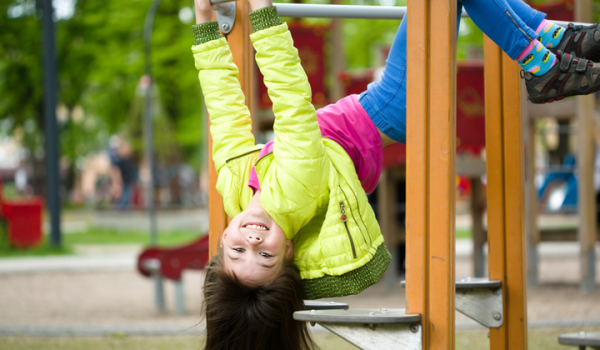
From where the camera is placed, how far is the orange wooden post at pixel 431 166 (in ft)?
5.98

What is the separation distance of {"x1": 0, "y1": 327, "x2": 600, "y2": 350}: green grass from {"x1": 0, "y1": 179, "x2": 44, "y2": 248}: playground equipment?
18.8 feet

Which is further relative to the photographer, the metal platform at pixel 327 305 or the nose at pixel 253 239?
the metal platform at pixel 327 305

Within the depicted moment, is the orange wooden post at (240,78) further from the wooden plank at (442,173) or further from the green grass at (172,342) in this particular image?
the green grass at (172,342)

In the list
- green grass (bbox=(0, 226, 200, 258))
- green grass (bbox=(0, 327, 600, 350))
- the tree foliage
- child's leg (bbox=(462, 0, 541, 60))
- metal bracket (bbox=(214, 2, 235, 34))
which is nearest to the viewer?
child's leg (bbox=(462, 0, 541, 60))

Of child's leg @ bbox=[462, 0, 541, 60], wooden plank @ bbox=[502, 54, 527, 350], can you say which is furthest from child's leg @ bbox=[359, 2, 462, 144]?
wooden plank @ bbox=[502, 54, 527, 350]

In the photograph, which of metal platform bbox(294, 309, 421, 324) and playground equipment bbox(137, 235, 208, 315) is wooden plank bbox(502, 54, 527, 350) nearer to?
metal platform bbox(294, 309, 421, 324)

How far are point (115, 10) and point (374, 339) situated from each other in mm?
16009

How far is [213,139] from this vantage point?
7.74 ft

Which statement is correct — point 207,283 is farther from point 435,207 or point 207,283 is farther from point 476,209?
point 476,209

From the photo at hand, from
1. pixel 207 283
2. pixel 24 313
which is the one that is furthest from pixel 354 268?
pixel 24 313

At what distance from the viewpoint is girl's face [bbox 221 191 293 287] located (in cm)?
206

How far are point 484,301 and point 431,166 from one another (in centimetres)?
92

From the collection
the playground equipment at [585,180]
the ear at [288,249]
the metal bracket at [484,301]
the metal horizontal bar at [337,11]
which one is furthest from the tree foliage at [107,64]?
the ear at [288,249]

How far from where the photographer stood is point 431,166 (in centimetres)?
186
